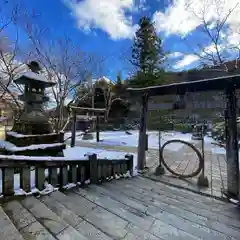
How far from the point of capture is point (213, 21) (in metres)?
11.1

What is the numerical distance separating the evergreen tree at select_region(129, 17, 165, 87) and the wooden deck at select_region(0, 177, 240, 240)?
18372 millimetres

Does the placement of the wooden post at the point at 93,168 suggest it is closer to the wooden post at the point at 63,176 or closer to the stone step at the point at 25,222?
the wooden post at the point at 63,176

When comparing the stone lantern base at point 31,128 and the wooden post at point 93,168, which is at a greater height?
the stone lantern base at point 31,128

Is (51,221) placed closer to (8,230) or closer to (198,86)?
(8,230)

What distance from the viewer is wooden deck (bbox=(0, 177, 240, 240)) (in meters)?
1.69

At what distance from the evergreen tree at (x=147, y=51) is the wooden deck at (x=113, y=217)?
60.3ft

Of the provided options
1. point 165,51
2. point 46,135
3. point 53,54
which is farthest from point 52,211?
point 165,51

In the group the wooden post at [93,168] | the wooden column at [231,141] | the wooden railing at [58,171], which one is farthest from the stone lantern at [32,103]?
the wooden column at [231,141]

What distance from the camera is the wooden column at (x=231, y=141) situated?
3427mm

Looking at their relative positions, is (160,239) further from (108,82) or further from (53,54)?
(108,82)

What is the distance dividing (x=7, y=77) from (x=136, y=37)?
16.0m

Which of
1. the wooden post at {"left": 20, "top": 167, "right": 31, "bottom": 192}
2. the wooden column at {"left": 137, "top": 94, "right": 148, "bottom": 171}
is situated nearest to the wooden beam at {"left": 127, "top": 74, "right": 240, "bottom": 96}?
the wooden column at {"left": 137, "top": 94, "right": 148, "bottom": 171}

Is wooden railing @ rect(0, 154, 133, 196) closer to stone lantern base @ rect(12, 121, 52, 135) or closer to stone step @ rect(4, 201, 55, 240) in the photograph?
stone step @ rect(4, 201, 55, 240)

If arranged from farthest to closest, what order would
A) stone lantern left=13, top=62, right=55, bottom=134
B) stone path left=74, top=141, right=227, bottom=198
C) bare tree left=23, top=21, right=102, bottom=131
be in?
bare tree left=23, top=21, right=102, bottom=131
stone lantern left=13, top=62, right=55, bottom=134
stone path left=74, top=141, right=227, bottom=198
